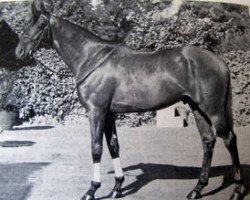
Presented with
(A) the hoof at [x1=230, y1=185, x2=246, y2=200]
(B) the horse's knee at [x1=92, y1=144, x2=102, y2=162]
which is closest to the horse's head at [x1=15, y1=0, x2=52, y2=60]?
(B) the horse's knee at [x1=92, y1=144, x2=102, y2=162]

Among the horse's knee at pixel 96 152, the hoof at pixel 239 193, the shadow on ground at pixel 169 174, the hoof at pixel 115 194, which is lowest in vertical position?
the hoof at pixel 239 193

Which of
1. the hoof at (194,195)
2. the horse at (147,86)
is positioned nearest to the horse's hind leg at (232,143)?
the horse at (147,86)

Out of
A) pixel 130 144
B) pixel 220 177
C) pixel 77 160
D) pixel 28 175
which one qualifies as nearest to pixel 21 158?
pixel 28 175

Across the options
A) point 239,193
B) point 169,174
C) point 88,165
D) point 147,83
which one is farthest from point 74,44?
point 239,193

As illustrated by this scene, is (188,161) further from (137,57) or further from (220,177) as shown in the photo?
(137,57)

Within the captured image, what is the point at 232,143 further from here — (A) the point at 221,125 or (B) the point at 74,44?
(B) the point at 74,44

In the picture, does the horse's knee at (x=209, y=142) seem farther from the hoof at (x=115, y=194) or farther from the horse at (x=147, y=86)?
the hoof at (x=115, y=194)
